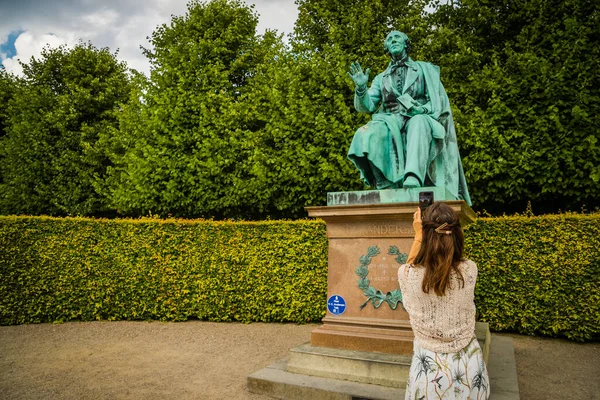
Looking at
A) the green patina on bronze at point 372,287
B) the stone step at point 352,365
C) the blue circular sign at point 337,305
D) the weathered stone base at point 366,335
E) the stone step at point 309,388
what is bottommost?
the stone step at point 309,388

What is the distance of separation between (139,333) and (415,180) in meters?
6.52

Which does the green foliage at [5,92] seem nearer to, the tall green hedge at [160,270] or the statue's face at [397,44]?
the tall green hedge at [160,270]

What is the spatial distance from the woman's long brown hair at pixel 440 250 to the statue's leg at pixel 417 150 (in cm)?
232

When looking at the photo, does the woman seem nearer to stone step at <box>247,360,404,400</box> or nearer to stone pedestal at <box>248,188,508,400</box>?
stone step at <box>247,360,404,400</box>

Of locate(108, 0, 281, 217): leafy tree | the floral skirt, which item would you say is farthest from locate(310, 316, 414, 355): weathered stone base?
locate(108, 0, 281, 217): leafy tree

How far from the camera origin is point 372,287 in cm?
460

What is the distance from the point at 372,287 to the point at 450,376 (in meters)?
2.24

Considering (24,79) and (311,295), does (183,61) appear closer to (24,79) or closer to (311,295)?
(311,295)

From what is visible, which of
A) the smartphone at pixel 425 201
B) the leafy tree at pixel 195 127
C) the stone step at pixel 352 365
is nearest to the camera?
the smartphone at pixel 425 201

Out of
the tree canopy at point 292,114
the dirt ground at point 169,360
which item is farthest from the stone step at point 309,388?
the tree canopy at point 292,114

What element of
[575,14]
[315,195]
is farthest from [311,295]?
[575,14]

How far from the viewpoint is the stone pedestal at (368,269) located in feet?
14.6

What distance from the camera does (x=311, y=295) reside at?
29.8 feet

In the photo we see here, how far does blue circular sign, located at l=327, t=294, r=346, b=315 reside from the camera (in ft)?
15.5
